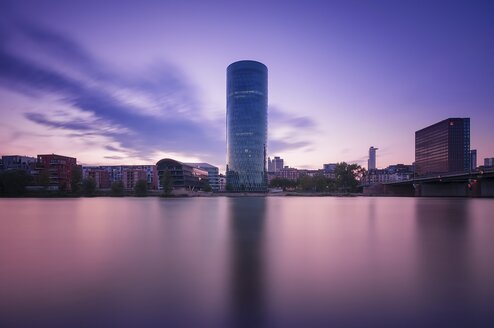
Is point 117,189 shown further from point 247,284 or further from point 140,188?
point 247,284

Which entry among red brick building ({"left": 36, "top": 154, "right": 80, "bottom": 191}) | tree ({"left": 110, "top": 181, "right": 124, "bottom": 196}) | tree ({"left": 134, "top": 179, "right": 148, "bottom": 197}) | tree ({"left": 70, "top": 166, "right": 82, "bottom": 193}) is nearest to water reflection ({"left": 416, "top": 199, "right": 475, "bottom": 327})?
tree ({"left": 134, "top": 179, "right": 148, "bottom": 197})

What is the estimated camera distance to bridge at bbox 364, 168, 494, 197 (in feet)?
306

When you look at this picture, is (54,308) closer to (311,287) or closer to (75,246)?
(311,287)

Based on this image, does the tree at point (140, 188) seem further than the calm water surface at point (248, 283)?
Yes

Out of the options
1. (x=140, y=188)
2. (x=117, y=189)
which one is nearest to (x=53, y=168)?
(x=117, y=189)

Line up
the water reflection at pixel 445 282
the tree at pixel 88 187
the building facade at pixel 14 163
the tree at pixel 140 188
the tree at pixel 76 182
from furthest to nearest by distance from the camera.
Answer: the building facade at pixel 14 163 < the tree at pixel 140 188 < the tree at pixel 88 187 < the tree at pixel 76 182 < the water reflection at pixel 445 282

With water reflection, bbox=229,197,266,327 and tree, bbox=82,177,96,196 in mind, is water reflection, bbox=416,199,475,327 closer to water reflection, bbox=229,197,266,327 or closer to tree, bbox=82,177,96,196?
water reflection, bbox=229,197,266,327

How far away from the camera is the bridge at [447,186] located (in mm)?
93200

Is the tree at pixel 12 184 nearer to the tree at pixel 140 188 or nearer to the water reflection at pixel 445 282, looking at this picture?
the tree at pixel 140 188

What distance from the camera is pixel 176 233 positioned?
23094mm

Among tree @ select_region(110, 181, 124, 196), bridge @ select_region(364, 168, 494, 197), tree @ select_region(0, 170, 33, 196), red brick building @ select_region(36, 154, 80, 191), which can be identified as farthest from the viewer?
red brick building @ select_region(36, 154, 80, 191)

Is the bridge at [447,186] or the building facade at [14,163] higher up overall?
the building facade at [14,163]

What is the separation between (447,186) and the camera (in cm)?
12619

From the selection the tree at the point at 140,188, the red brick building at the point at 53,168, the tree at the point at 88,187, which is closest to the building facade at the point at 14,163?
the red brick building at the point at 53,168
